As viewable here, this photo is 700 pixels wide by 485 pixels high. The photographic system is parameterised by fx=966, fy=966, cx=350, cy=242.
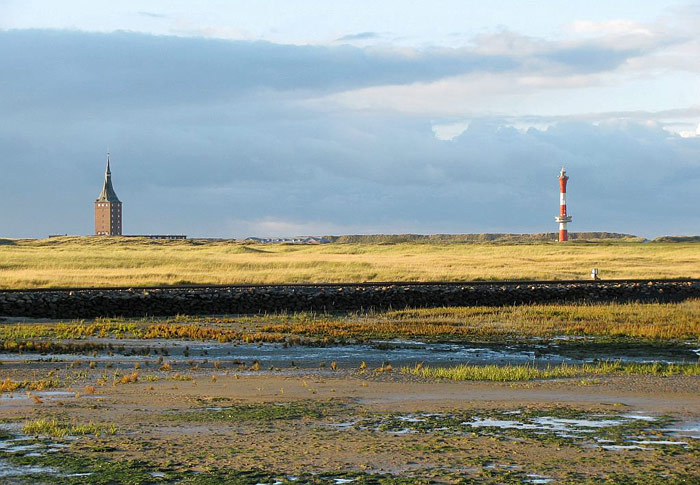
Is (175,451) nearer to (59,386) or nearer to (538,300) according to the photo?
(59,386)

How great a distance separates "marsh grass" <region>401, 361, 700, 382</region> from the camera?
20.6 m

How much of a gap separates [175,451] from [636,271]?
2415 inches

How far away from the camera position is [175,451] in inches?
493

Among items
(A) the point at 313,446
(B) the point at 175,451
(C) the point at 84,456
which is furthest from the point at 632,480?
(C) the point at 84,456

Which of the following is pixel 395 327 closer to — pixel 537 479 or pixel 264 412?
pixel 264 412

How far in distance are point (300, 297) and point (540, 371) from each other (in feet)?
65.7

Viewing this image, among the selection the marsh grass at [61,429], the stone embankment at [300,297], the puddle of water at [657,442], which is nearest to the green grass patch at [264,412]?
A: the marsh grass at [61,429]

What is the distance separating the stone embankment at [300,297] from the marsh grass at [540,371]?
17961 mm

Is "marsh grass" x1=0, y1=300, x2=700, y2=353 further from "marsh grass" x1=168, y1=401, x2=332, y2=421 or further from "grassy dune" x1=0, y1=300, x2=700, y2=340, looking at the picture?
"marsh grass" x1=168, y1=401, x2=332, y2=421

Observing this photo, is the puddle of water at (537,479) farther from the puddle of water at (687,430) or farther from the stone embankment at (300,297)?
the stone embankment at (300,297)

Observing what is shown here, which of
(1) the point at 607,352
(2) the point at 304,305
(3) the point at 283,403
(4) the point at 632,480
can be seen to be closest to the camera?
(4) the point at 632,480

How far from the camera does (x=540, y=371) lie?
2158 cm

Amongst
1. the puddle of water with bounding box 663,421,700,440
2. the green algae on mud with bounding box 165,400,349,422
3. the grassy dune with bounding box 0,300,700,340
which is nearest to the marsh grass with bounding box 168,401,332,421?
the green algae on mud with bounding box 165,400,349,422

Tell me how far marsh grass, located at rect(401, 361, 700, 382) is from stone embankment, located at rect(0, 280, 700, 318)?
18.0 metres
